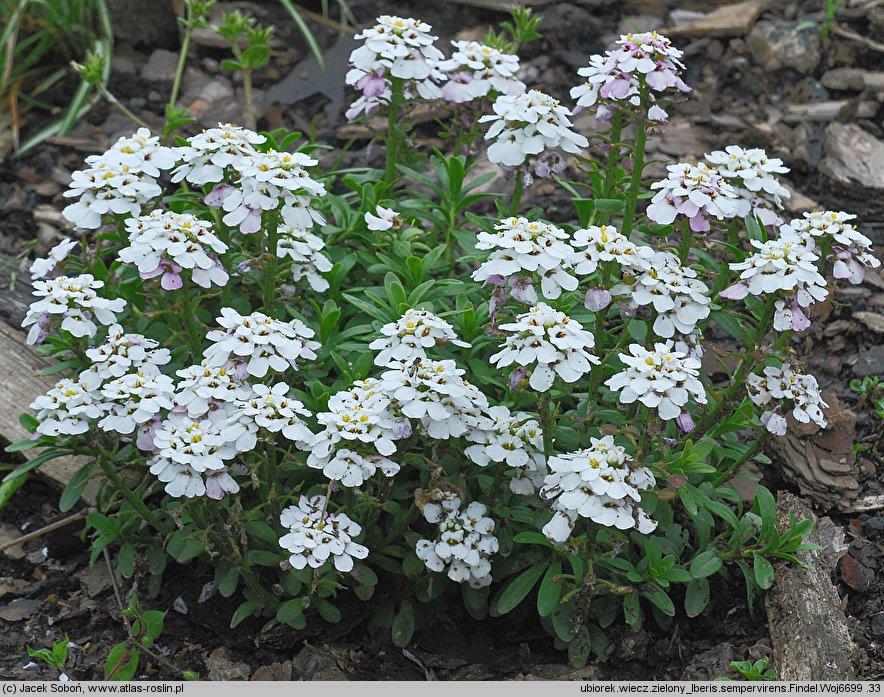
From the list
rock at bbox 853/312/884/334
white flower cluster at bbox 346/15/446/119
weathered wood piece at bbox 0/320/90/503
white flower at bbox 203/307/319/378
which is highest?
white flower cluster at bbox 346/15/446/119


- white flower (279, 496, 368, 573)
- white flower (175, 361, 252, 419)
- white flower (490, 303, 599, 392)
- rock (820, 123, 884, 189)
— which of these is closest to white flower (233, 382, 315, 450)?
white flower (175, 361, 252, 419)

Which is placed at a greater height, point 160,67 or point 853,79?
point 853,79

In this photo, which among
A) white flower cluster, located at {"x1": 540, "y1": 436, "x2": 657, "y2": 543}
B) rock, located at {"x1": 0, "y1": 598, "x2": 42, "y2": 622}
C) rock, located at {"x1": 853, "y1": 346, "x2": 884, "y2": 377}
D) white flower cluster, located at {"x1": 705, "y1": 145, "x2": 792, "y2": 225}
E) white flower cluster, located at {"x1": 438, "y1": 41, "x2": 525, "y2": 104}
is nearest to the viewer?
white flower cluster, located at {"x1": 540, "y1": 436, "x2": 657, "y2": 543}

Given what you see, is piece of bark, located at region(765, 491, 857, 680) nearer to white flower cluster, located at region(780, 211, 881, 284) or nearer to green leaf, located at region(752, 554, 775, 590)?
green leaf, located at region(752, 554, 775, 590)

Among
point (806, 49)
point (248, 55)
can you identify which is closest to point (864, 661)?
point (248, 55)

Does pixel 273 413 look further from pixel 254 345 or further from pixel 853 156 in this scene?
pixel 853 156

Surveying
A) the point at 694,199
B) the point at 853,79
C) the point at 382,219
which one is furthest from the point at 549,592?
the point at 853,79

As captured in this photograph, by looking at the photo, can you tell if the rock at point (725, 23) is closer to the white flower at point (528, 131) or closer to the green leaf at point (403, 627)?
the white flower at point (528, 131)
